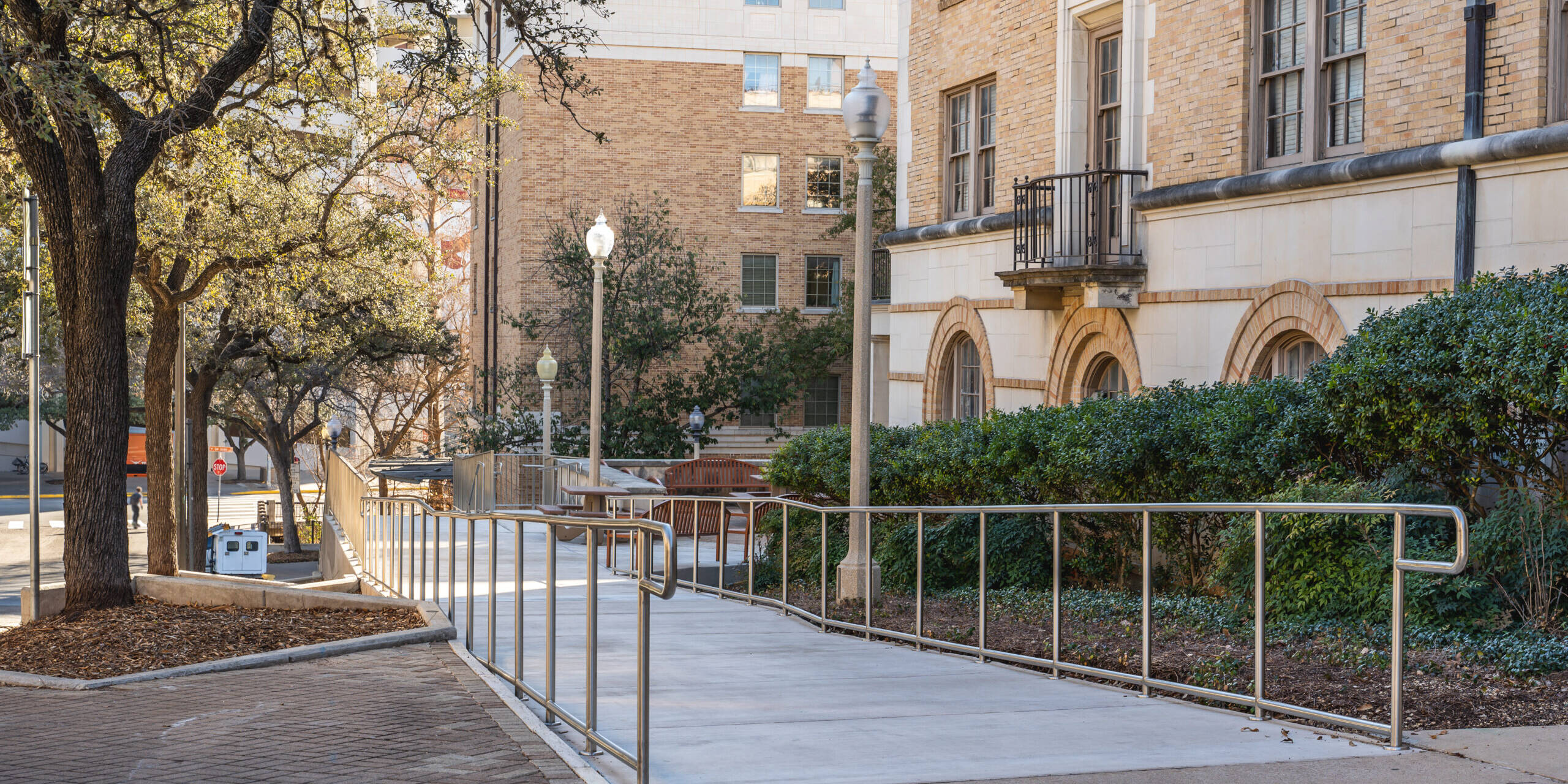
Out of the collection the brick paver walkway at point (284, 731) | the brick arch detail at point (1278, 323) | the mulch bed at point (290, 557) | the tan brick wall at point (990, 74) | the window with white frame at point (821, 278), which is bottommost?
the mulch bed at point (290, 557)

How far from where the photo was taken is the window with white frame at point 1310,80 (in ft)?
44.0

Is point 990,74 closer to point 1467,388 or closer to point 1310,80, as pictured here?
point 1310,80

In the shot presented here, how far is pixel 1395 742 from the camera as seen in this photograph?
5688 millimetres

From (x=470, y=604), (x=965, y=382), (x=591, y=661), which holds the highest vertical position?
(x=965, y=382)

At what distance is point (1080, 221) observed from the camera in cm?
1661

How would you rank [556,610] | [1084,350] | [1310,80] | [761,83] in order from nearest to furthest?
[556,610]
[1310,80]
[1084,350]
[761,83]

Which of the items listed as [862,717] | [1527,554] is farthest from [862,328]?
[862,717]

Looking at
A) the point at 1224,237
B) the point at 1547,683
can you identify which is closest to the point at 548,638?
the point at 1547,683

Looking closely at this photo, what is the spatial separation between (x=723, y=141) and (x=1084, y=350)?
24.2m

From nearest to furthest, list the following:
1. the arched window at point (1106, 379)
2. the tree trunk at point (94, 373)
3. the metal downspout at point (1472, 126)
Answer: the tree trunk at point (94, 373)
the metal downspout at point (1472, 126)
the arched window at point (1106, 379)

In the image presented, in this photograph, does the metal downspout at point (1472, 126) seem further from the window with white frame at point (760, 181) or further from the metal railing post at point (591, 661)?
the window with white frame at point (760, 181)

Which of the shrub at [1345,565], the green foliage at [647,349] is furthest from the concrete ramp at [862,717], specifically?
the green foliage at [647,349]

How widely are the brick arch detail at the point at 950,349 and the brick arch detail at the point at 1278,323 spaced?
4738 millimetres

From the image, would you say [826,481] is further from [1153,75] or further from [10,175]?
[10,175]
